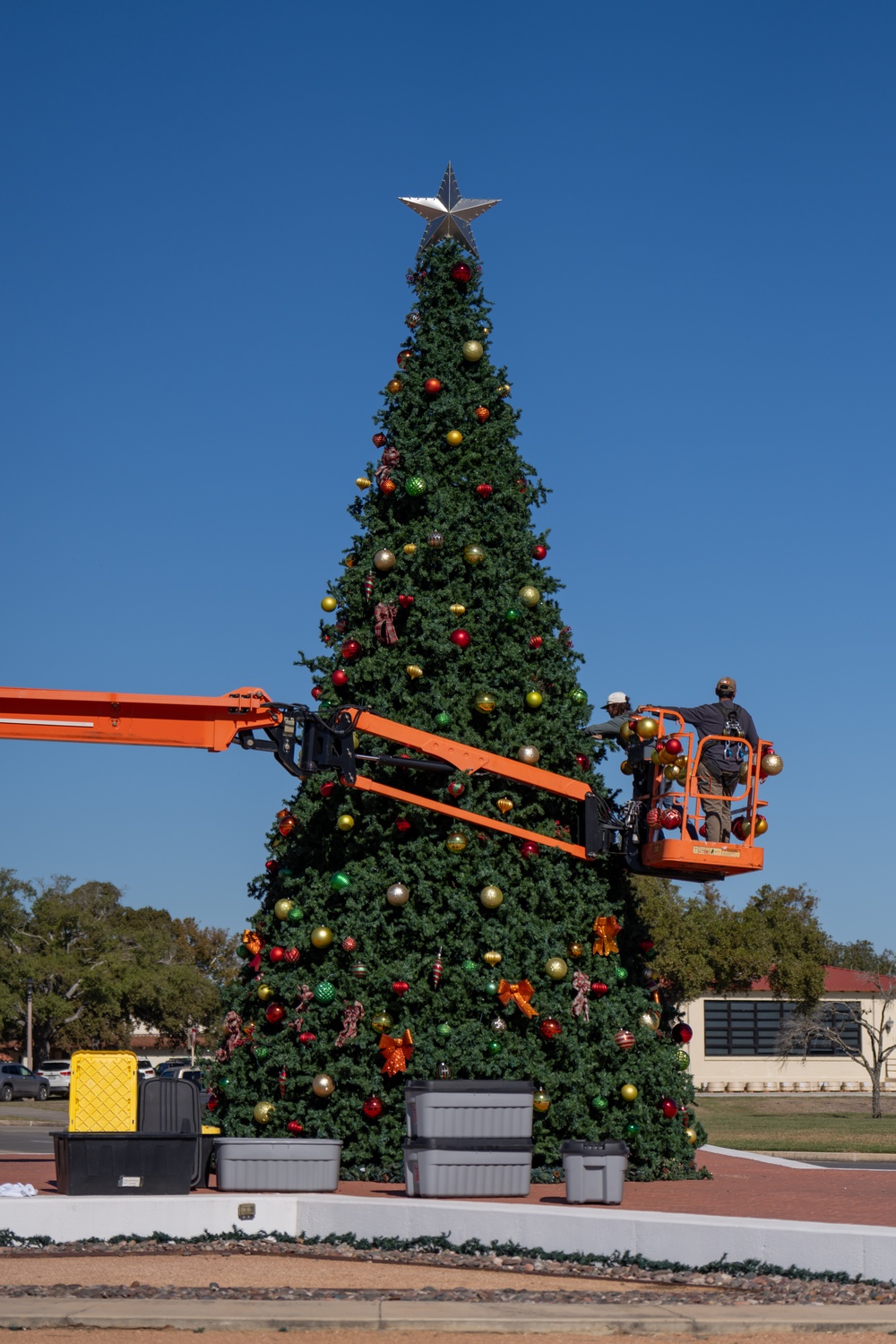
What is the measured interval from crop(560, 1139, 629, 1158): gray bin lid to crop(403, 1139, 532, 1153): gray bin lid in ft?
2.18

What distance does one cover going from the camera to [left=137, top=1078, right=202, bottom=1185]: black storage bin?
41.4 feet

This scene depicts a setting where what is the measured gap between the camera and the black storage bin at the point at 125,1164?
11938mm

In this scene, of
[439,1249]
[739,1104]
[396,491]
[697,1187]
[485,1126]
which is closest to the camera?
[439,1249]

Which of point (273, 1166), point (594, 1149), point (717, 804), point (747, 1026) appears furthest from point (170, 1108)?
point (747, 1026)

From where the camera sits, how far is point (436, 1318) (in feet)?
27.0

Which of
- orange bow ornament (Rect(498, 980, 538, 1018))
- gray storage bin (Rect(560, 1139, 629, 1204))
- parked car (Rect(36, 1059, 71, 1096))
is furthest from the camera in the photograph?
parked car (Rect(36, 1059, 71, 1096))

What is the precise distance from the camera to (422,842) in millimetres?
14414

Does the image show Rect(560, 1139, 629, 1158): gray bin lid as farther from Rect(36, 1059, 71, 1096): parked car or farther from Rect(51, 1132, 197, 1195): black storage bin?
Rect(36, 1059, 71, 1096): parked car

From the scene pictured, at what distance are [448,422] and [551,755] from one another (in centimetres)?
357

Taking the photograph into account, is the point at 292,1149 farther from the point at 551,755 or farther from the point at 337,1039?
the point at 551,755

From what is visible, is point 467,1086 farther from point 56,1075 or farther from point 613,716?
point 56,1075

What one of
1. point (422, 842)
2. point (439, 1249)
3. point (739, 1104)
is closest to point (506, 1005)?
point (422, 842)

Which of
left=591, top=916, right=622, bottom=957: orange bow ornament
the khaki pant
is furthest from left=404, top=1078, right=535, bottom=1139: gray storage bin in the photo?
the khaki pant

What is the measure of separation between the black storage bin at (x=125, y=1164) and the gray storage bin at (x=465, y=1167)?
178 centimetres
